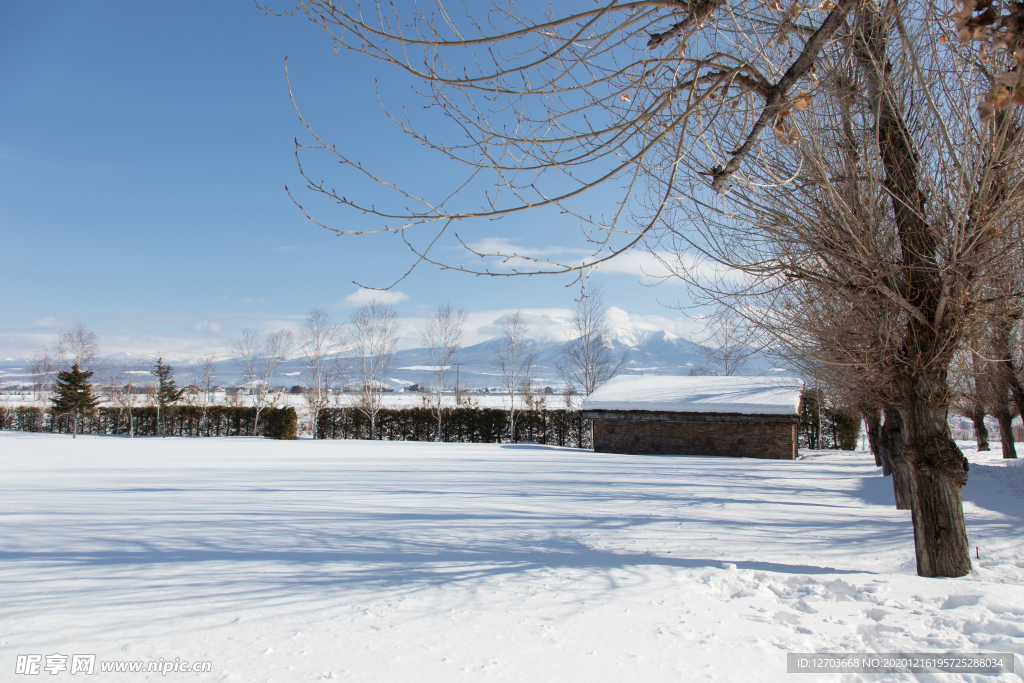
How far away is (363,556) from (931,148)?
230 inches

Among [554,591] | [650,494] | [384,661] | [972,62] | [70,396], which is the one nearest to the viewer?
[384,661]

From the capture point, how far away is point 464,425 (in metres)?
27.3

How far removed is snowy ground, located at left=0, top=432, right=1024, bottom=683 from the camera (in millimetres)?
3066

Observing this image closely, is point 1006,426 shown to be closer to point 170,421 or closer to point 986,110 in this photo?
point 986,110

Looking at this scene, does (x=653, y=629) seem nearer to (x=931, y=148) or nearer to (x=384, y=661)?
(x=384, y=661)

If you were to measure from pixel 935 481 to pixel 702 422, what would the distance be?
13330 millimetres

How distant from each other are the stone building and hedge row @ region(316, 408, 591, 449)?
6.11 m

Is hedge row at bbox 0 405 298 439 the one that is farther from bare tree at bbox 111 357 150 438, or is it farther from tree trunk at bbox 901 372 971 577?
tree trunk at bbox 901 372 971 577

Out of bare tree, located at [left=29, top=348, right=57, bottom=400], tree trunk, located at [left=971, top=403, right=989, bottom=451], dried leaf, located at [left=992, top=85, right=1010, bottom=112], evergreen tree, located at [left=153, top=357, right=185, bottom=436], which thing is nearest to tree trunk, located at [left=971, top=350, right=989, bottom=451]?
tree trunk, located at [left=971, top=403, right=989, bottom=451]

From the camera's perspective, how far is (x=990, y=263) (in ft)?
13.8

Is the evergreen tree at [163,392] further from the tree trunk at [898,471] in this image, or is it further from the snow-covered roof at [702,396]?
the tree trunk at [898,471]

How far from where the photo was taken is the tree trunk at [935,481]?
4492 millimetres

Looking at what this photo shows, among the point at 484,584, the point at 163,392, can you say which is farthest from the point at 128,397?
the point at 484,584

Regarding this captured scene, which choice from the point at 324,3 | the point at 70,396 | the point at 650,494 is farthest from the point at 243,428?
the point at 324,3
